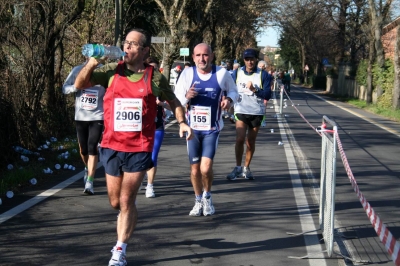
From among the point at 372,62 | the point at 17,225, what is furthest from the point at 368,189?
the point at 372,62

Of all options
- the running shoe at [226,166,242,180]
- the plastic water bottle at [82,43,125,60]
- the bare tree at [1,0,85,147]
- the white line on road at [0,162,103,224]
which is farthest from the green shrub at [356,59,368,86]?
the plastic water bottle at [82,43,125,60]

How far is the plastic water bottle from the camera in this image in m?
5.21

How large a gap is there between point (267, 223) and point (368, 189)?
122 inches

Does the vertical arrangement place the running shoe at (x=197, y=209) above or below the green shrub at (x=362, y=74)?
below

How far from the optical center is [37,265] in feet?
19.3

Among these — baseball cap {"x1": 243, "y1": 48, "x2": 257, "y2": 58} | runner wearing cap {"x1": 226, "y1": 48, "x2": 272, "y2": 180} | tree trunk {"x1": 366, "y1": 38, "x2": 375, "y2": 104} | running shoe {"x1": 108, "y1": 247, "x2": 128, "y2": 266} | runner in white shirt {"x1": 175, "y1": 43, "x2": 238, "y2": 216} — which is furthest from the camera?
tree trunk {"x1": 366, "y1": 38, "x2": 375, "y2": 104}

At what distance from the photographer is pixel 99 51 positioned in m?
5.25

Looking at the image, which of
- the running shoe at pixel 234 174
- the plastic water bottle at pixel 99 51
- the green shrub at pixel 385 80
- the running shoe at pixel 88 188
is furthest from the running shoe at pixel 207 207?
the green shrub at pixel 385 80

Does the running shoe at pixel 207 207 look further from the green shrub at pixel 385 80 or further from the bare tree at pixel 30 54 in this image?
the green shrub at pixel 385 80

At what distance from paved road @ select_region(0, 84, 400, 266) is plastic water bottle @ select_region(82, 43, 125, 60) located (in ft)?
6.28

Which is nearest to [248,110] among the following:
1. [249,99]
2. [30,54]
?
[249,99]

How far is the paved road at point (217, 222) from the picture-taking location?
20.8 feet

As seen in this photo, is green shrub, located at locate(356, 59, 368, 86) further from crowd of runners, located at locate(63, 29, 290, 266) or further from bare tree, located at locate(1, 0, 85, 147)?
crowd of runners, located at locate(63, 29, 290, 266)

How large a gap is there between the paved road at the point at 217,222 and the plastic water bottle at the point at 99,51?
1.91 meters
